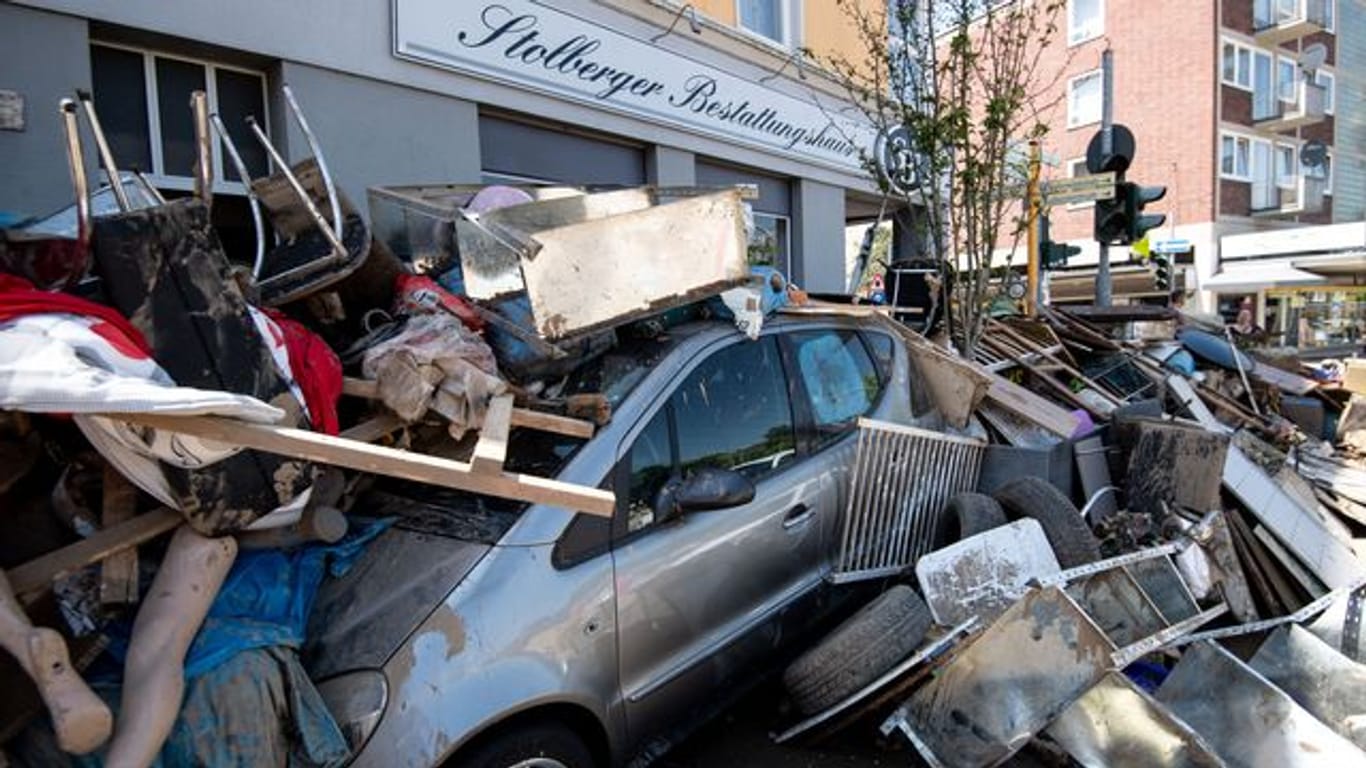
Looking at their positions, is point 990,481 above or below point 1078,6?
below

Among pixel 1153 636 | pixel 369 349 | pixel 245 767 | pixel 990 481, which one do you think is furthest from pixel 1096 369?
pixel 245 767

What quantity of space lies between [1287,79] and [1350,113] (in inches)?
178

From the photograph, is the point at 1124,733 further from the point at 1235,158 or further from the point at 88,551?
the point at 1235,158

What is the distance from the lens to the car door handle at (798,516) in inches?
129

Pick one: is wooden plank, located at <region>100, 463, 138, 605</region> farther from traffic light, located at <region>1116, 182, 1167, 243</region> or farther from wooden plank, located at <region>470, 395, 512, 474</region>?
traffic light, located at <region>1116, 182, 1167, 243</region>

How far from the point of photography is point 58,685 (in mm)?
1729

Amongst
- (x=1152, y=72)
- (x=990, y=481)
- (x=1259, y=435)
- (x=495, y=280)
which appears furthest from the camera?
(x=1152, y=72)

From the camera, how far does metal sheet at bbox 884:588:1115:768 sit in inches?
111

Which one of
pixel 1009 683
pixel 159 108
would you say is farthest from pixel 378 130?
pixel 1009 683

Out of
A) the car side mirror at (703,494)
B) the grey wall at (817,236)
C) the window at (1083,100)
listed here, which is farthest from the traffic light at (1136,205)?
the window at (1083,100)

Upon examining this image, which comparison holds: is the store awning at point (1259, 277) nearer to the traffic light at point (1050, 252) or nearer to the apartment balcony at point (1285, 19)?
the apartment balcony at point (1285, 19)

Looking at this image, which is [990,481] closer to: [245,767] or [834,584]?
[834,584]

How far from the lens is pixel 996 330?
7.44 meters

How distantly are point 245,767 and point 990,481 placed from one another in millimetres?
3825
